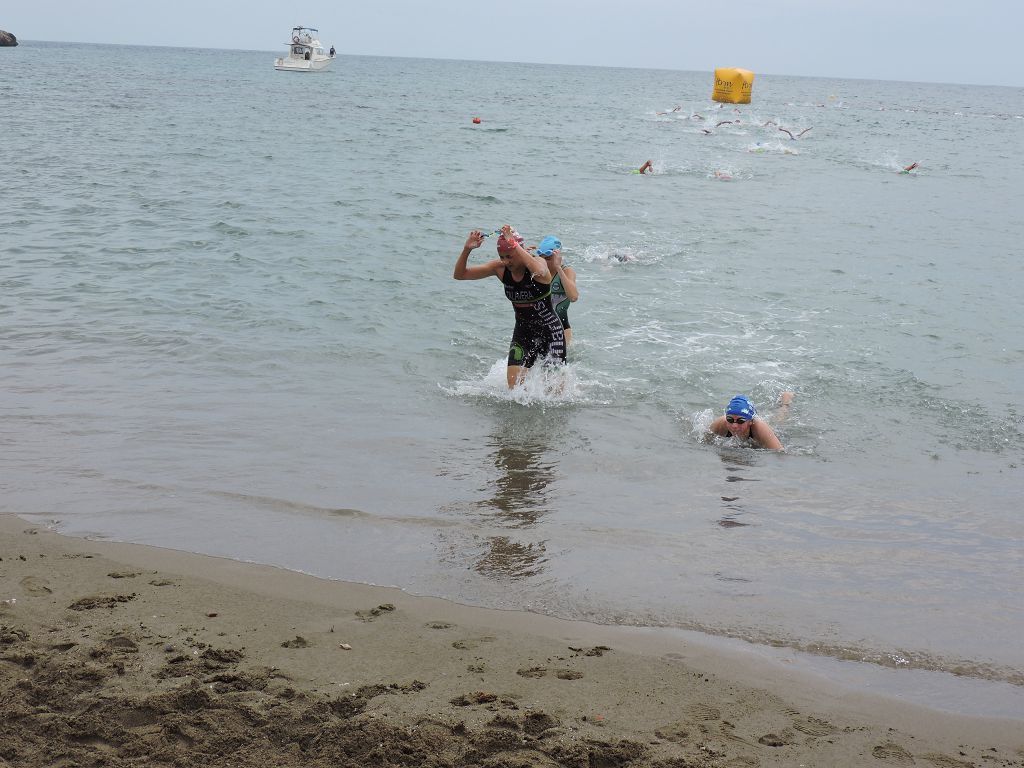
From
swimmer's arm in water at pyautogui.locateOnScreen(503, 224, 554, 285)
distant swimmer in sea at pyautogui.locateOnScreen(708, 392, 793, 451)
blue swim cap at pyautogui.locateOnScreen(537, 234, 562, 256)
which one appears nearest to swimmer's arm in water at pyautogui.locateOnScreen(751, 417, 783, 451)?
distant swimmer in sea at pyautogui.locateOnScreen(708, 392, 793, 451)

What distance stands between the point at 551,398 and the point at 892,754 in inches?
214

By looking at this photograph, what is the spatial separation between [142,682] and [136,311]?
8125 mm

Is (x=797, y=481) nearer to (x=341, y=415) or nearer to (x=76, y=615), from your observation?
(x=341, y=415)

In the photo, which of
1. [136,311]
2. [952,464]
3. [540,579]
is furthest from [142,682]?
[136,311]

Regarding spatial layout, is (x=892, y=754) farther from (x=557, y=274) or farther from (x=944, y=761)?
(x=557, y=274)

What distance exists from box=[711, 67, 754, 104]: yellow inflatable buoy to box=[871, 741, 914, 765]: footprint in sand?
5642 cm

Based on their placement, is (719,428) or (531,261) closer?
(531,261)

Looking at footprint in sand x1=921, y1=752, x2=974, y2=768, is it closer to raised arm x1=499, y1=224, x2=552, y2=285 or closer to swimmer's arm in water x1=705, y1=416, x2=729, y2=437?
swimmer's arm in water x1=705, y1=416, x2=729, y2=437

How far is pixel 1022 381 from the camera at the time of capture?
10023 millimetres

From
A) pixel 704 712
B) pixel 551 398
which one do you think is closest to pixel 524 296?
pixel 551 398

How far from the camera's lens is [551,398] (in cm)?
887

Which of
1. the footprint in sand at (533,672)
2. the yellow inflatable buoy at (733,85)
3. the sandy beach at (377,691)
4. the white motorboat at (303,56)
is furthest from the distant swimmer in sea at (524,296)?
the white motorboat at (303,56)

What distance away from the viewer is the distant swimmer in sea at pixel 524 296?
7969mm

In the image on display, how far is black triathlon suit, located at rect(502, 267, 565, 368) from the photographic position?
8.51 m
